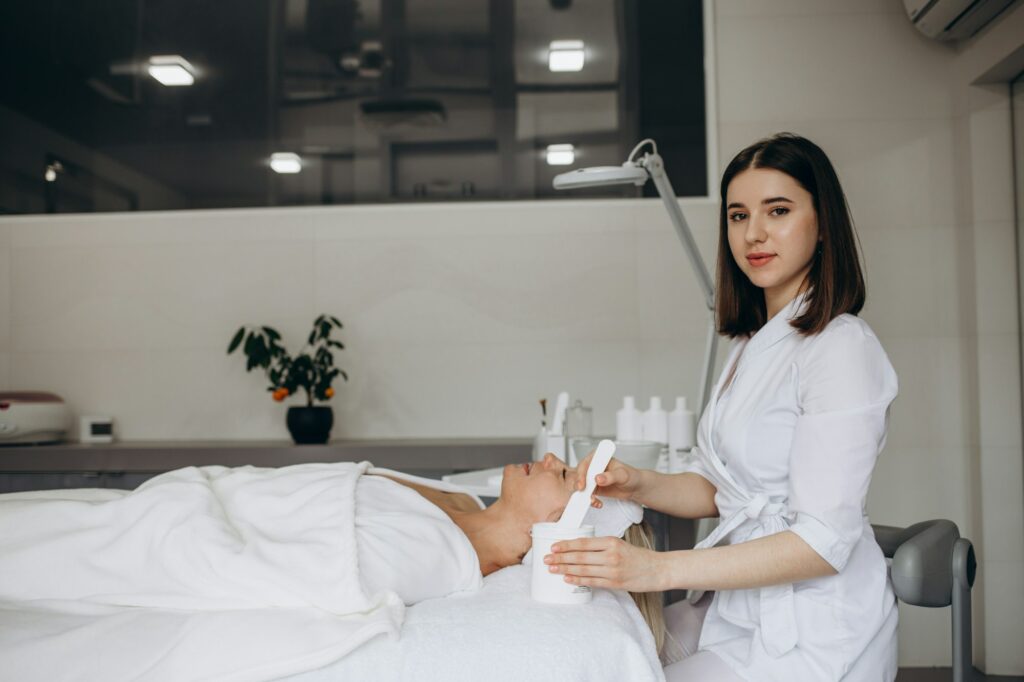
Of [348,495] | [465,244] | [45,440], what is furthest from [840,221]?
[45,440]

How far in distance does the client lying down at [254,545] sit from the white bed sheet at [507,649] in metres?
0.10

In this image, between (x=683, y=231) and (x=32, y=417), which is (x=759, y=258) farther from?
(x=32, y=417)

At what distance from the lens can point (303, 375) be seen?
283cm

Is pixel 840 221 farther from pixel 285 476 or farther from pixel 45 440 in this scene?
pixel 45 440

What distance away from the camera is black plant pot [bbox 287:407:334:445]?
2.82 m

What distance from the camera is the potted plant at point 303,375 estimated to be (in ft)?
9.29

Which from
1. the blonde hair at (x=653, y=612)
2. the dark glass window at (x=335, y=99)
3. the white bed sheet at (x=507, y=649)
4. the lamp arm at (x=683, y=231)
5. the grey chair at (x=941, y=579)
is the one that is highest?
the dark glass window at (x=335, y=99)

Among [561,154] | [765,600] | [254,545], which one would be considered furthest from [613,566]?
[561,154]

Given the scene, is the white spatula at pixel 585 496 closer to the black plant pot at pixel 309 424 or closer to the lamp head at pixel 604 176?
the lamp head at pixel 604 176

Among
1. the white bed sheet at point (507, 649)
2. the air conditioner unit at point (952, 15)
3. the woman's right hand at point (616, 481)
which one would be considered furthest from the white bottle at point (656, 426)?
the air conditioner unit at point (952, 15)

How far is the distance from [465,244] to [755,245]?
179 centimetres

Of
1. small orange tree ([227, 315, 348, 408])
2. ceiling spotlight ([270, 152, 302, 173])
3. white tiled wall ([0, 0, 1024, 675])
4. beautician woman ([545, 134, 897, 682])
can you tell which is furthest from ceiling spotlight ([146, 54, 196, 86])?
beautician woman ([545, 134, 897, 682])

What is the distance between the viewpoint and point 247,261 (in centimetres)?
312

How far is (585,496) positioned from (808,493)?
33cm
